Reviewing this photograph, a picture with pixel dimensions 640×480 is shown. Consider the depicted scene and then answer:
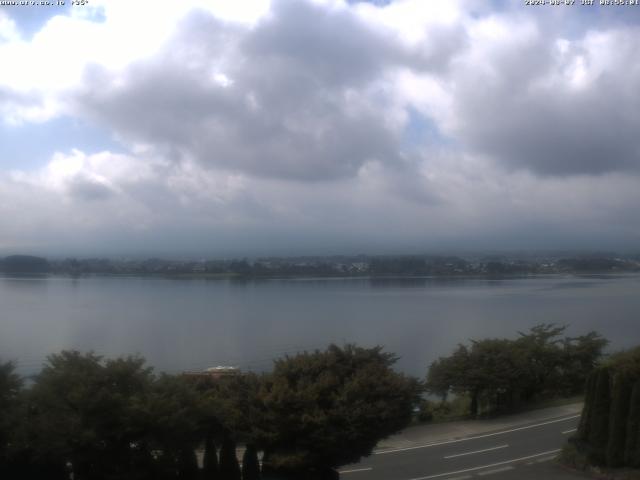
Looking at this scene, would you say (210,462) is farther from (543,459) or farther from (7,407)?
(543,459)

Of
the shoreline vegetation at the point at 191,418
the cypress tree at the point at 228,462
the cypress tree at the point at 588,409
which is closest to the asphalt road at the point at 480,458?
the cypress tree at the point at 588,409

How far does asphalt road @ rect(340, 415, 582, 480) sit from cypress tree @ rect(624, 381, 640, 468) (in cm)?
131

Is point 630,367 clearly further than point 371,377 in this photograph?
Yes

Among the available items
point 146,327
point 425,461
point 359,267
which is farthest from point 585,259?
point 425,461

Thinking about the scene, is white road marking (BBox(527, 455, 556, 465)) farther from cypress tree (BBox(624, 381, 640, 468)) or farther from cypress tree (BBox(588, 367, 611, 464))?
cypress tree (BBox(624, 381, 640, 468))

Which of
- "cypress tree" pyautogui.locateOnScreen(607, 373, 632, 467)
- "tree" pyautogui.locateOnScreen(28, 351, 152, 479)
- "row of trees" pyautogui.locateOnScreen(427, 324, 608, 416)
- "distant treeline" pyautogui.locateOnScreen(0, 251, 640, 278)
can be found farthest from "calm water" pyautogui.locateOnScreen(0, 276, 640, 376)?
"cypress tree" pyautogui.locateOnScreen(607, 373, 632, 467)

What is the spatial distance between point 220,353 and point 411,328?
15453 mm

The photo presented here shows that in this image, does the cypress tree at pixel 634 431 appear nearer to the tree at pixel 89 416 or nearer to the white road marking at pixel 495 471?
the white road marking at pixel 495 471

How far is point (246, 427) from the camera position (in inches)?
407

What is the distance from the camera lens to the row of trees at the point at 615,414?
37.3ft

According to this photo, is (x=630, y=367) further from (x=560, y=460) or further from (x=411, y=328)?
(x=411, y=328)

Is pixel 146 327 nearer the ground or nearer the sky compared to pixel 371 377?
nearer the ground

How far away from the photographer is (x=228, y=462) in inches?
409

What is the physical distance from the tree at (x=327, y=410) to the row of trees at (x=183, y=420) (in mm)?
18
